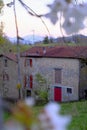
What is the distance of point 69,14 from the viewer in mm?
637

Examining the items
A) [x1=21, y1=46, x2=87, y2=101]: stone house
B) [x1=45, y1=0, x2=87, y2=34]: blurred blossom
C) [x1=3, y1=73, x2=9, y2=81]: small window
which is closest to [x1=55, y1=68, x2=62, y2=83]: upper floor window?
[x1=21, y1=46, x2=87, y2=101]: stone house

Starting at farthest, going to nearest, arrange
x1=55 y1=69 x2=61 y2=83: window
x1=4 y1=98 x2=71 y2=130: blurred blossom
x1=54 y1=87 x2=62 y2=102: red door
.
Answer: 1. x1=54 y1=87 x2=62 y2=102: red door
2. x1=55 y1=69 x2=61 y2=83: window
3. x1=4 y1=98 x2=71 y2=130: blurred blossom

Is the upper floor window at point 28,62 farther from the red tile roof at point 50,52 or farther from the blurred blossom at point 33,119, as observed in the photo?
the blurred blossom at point 33,119

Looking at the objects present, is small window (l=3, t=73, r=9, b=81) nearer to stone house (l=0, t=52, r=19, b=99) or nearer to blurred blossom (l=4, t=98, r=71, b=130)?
stone house (l=0, t=52, r=19, b=99)

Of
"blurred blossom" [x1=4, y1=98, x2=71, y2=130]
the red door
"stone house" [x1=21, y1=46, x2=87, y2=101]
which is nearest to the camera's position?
"blurred blossom" [x1=4, y1=98, x2=71, y2=130]

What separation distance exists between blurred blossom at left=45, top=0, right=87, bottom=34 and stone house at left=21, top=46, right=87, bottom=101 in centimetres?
1565

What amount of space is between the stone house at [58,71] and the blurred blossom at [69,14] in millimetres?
15653

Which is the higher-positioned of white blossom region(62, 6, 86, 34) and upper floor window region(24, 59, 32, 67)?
upper floor window region(24, 59, 32, 67)

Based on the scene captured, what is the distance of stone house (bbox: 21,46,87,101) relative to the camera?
1725 cm

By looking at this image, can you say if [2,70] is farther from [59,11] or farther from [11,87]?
[59,11]

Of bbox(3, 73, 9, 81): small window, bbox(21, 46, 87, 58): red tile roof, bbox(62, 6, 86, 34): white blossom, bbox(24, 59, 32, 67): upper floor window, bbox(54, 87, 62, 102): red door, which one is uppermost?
bbox(21, 46, 87, 58): red tile roof

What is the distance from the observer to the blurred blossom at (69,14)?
598mm

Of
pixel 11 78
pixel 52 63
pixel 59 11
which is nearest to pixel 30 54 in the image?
pixel 52 63

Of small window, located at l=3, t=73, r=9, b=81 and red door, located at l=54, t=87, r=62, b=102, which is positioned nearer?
red door, located at l=54, t=87, r=62, b=102
